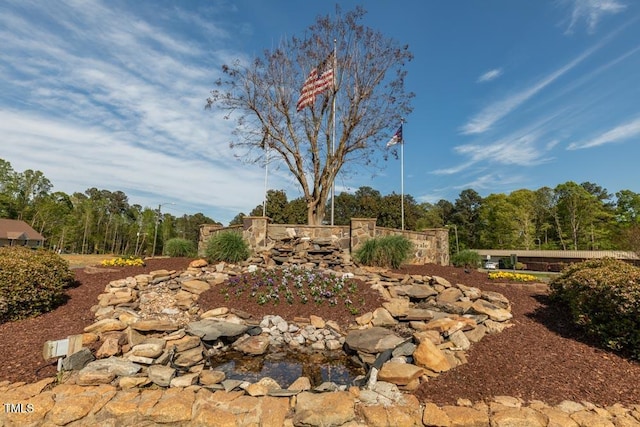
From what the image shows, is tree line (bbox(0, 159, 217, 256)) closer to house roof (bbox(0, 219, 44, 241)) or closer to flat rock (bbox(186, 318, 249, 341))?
house roof (bbox(0, 219, 44, 241))

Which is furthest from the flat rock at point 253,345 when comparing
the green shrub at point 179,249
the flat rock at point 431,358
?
the green shrub at point 179,249

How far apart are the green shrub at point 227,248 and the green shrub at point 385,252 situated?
3578 mm

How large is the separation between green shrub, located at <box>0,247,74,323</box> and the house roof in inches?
1396

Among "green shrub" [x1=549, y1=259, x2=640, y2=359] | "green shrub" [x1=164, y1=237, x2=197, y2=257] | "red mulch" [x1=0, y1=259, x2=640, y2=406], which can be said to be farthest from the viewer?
"green shrub" [x1=164, y1=237, x2=197, y2=257]

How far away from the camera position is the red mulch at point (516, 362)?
367cm

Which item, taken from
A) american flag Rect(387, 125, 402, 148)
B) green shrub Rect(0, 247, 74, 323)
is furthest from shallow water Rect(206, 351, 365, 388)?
american flag Rect(387, 125, 402, 148)

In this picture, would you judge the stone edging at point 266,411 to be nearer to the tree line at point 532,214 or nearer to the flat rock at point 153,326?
the flat rock at point 153,326

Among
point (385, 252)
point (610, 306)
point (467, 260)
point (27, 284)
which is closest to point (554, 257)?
point (467, 260)

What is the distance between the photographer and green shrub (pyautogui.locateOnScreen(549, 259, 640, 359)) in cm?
A: 445

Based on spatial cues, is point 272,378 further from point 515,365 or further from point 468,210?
point 468,210

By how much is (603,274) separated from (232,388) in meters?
6.03

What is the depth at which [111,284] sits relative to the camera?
7523 millimetres

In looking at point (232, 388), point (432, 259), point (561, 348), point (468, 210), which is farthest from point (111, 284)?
point (468, 210)

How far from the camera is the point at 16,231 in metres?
33.6
